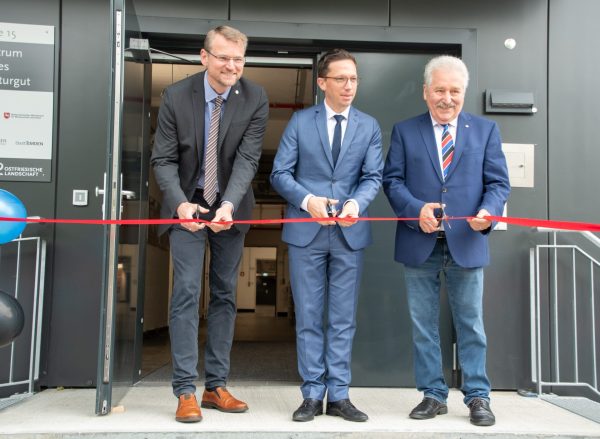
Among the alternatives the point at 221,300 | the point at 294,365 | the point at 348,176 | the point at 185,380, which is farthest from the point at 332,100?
the point at 294,365

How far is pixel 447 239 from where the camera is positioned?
3156 mm

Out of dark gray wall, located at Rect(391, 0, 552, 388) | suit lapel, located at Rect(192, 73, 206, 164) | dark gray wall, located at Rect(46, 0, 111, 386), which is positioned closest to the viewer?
suit lapel, located at Rect(192, 73, 206, 164)

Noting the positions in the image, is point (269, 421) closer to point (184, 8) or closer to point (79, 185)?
point (79, 185)

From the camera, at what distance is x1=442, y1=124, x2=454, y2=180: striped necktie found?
3271mm

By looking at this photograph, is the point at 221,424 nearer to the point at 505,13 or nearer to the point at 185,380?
the point at 185,380

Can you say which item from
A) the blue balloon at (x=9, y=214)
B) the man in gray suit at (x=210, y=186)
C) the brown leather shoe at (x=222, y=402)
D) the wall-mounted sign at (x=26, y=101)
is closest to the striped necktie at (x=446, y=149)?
the man in gray suit at (x=210, y=186)

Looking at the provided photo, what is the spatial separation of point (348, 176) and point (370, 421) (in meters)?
1.14

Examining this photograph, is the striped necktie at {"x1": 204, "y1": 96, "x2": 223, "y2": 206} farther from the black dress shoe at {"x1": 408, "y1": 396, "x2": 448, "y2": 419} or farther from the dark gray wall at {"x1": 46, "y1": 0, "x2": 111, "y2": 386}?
the black dress shoe at {"x1": 408, "y1": 396, "x2": 448, "y2": 419}

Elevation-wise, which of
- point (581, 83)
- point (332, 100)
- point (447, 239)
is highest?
point (581, 83)

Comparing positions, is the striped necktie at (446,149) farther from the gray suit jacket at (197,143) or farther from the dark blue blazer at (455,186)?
the gray suit jacket at (197,143)

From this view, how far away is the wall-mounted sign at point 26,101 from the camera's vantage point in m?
4.12

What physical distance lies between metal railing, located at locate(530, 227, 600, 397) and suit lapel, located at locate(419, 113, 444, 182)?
1.24 m

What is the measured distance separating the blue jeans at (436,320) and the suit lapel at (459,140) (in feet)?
1.18

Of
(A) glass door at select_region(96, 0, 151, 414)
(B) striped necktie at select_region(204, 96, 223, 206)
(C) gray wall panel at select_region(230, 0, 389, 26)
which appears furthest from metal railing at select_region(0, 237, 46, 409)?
(C) gray wall panel at select_region(230, 0, 389, 26)
